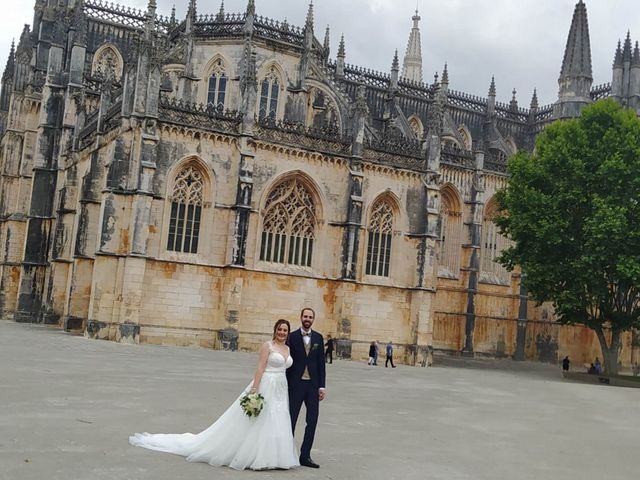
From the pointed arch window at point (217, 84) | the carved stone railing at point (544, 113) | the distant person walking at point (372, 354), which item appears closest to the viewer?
the distant person walking at point (372, 354)

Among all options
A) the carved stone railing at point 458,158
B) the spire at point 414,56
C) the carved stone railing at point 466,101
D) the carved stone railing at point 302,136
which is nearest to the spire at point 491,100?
the carved stone railing at point 466,101

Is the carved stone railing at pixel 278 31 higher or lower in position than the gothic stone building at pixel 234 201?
higher

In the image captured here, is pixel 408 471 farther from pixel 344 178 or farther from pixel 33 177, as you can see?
pixel 33 177

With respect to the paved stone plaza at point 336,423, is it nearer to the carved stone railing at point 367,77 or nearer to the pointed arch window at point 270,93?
the pointed arch window at point 270,93

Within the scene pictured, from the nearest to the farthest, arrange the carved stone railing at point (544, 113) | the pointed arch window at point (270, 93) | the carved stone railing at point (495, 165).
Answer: the pointed arch window at point (270, 93), the carved stone railing at point (495, 165), the carved stone railing at point (544, 113)

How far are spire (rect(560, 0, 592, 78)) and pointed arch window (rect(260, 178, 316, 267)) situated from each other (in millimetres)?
26729

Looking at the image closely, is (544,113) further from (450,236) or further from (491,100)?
(450,236)

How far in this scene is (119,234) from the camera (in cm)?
2934

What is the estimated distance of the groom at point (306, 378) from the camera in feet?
30.9

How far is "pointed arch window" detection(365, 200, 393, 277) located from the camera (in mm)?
34500

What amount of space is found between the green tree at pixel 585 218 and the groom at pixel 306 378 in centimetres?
2176

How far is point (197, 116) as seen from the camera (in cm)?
3078

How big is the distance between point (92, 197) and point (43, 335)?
624cm

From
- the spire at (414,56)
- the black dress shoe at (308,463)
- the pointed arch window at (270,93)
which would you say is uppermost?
the spire at (414,56)
